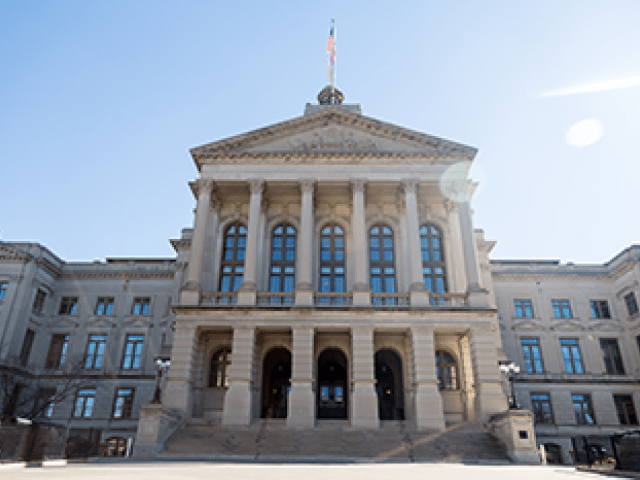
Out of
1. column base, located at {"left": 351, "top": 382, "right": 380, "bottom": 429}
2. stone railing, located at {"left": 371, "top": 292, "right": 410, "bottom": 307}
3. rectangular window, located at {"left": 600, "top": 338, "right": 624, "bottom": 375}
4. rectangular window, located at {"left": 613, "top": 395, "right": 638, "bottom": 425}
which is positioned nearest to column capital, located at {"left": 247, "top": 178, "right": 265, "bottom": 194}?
stone railing, located at {"left": 371, "top": 292, "right": 410, "bottom": 307}

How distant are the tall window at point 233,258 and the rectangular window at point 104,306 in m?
15.4

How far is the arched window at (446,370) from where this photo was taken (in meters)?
31.3

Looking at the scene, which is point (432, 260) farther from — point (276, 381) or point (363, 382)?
point (276, 381)

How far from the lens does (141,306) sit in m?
44.1

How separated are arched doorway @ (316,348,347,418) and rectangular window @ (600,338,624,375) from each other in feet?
77.4

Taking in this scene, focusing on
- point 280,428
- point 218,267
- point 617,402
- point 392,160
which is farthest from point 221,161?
point 617,402

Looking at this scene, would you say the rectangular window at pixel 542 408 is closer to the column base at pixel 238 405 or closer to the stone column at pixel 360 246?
the stone column at pixel 360 246

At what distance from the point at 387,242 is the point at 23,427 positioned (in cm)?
2672

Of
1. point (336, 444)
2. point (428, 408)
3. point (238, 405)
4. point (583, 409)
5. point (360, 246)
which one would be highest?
point (360, 246)

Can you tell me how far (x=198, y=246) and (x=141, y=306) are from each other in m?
15.0

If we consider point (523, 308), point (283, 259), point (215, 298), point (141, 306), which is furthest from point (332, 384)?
point (141, 306)

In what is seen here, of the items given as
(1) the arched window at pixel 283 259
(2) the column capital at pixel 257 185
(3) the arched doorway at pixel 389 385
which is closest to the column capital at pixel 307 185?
(2) the column capital at pixel 257 185

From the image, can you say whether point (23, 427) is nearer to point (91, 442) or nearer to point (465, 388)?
point (465, 388)

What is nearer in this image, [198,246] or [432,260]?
[198,246]
